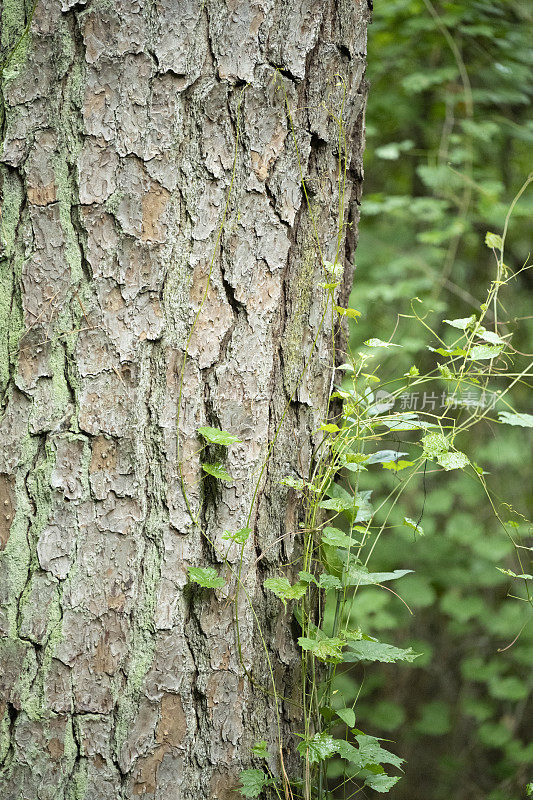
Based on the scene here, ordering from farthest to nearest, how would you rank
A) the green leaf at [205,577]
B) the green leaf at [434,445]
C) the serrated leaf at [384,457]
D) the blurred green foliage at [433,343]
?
the blurred green foliage at [433,343], the serrated leaf at [384,457], the green leaf at [434,445], the green leaf at [205,577]

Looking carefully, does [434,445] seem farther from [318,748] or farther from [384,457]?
[318,748]

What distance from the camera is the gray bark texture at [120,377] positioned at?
93cm

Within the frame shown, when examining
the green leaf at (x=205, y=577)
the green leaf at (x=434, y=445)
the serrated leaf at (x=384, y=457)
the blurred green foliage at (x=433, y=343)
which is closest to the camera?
the green leaf at (x=205, y=577)

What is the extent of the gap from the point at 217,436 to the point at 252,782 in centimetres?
54

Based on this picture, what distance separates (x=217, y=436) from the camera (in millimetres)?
941

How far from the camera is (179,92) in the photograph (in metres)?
0.95

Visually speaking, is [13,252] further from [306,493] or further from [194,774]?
[194,774]

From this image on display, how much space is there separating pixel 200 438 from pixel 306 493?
9.0 inches

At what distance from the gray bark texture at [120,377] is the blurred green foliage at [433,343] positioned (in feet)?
5.02

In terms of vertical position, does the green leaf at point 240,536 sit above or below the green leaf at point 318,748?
above

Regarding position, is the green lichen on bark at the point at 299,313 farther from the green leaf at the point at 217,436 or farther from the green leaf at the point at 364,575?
the green leaf at the point at 364,575

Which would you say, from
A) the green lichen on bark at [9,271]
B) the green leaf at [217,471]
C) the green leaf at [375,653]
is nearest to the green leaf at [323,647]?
the green leaf at [375,653]

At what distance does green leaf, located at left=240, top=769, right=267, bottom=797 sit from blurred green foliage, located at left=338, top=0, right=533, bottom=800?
4.63ft

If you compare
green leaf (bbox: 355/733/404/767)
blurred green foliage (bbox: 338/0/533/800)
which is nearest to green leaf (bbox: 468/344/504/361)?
green leaf (bbox: 355/733/404/767)
